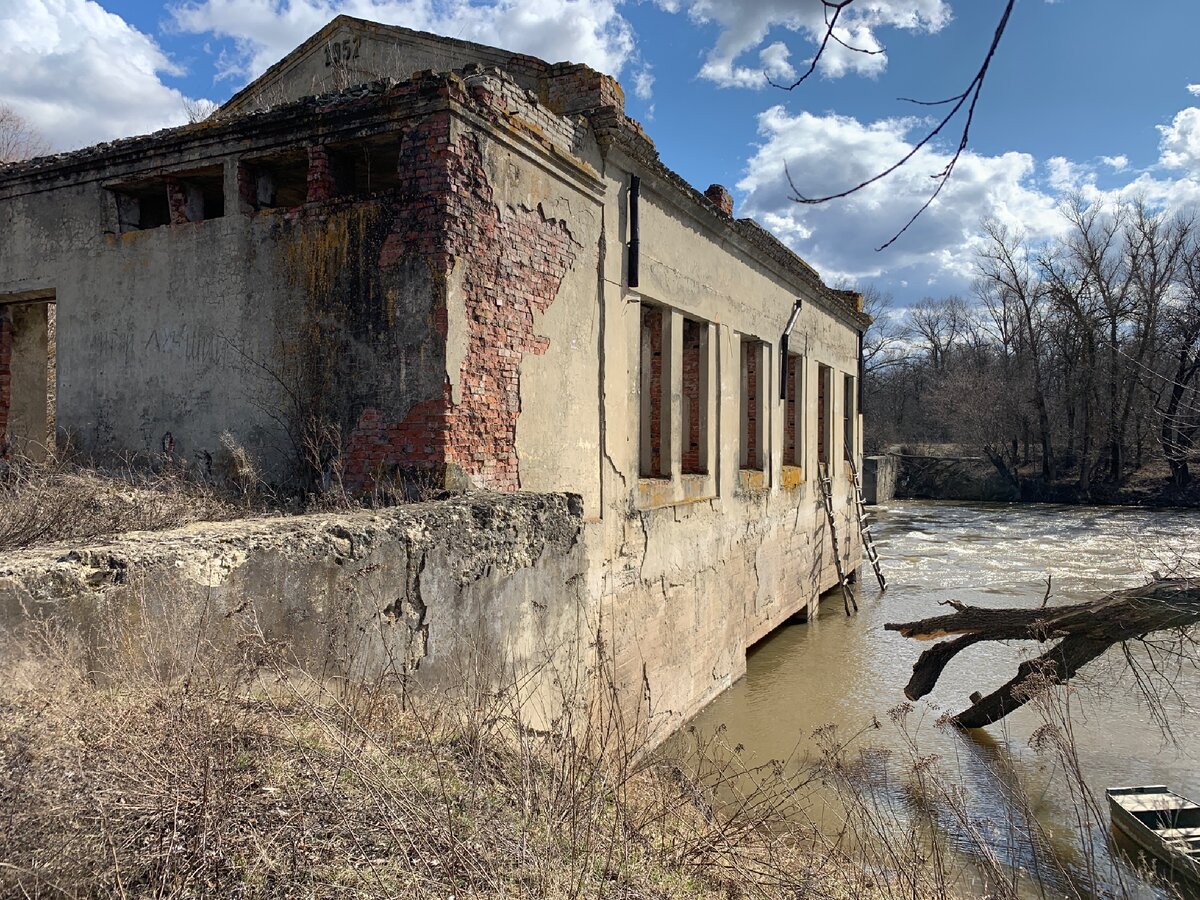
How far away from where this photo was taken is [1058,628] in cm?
756

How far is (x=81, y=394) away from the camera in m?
7.21

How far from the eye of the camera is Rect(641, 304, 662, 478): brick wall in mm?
9000

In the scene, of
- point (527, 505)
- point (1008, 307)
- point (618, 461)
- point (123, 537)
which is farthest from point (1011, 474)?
point (123, 537)

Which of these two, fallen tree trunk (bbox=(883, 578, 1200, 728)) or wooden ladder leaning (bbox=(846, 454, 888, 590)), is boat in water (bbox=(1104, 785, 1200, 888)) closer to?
fallen tree trunk (bbox=(883, 578, 1200, 728))

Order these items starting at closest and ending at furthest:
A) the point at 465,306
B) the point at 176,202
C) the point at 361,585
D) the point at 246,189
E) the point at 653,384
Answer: the point at 361,585 < the point at 465,306 < the point at 246,189 < the point at 176,202 < the point at 653,384

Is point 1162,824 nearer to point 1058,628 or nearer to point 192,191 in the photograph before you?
point 1058,628

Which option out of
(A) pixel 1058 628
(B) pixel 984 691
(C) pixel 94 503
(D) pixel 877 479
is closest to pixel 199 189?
(C) pixel 94 503

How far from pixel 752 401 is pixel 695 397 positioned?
2.04 m

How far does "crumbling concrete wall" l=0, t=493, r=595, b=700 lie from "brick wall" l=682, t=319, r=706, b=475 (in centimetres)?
384

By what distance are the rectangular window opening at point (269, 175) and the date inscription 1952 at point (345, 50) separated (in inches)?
138

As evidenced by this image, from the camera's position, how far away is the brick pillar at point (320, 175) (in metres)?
6.21

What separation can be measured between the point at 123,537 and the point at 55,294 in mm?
4947

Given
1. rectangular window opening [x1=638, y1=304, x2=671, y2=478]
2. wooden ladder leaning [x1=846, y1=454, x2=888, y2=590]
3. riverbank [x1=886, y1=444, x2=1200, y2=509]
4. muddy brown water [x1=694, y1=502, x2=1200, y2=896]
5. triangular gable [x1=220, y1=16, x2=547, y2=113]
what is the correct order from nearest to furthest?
muddy brown water [x1=694, y1=502, x2=1200, y2=896], rectangular window opening [x1=638, y1=304, x2=671, y2=478], triangular gable [x1=220, y1=16, x2=547, y2=113], wooden ladder leaning [x1=846, y1=454, x2=888, y2=590], riverbank [x1=886, y1=444, x2=1200, y2=509]

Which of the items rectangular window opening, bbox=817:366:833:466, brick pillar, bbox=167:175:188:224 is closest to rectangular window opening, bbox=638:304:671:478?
brick pillar, bbox=167:175:188:224
